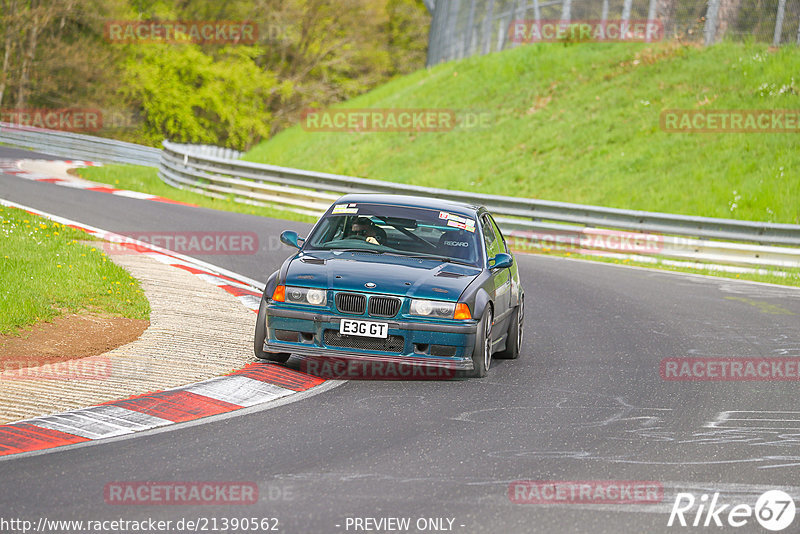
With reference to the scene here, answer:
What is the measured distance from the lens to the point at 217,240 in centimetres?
1720

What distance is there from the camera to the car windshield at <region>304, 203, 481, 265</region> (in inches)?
379

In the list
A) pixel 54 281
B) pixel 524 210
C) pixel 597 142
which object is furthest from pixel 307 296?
pixel 597 142

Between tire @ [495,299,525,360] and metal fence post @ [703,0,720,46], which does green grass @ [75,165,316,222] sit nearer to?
tire @ [495,299,525,360]

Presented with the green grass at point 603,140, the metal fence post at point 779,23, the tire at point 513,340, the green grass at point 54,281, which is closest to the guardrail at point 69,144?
the green grass at point 603,140

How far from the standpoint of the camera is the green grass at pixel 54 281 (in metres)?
9.94

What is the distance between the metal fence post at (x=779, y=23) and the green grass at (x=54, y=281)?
19732 millimetres

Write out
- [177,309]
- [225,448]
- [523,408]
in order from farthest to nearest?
1. [177,309]
2. [523,408]
3. [225,448]

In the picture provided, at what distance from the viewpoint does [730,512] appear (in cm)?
557

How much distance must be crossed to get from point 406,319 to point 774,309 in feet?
24.9

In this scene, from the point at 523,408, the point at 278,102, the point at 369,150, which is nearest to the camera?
the point at 523,408

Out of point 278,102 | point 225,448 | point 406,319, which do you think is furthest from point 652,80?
point 278,102

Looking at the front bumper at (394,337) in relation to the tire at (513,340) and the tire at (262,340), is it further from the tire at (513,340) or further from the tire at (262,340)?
the tire at (513,340)

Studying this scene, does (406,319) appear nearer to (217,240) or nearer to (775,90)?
(217,240)

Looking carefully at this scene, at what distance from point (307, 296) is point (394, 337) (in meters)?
0.79
